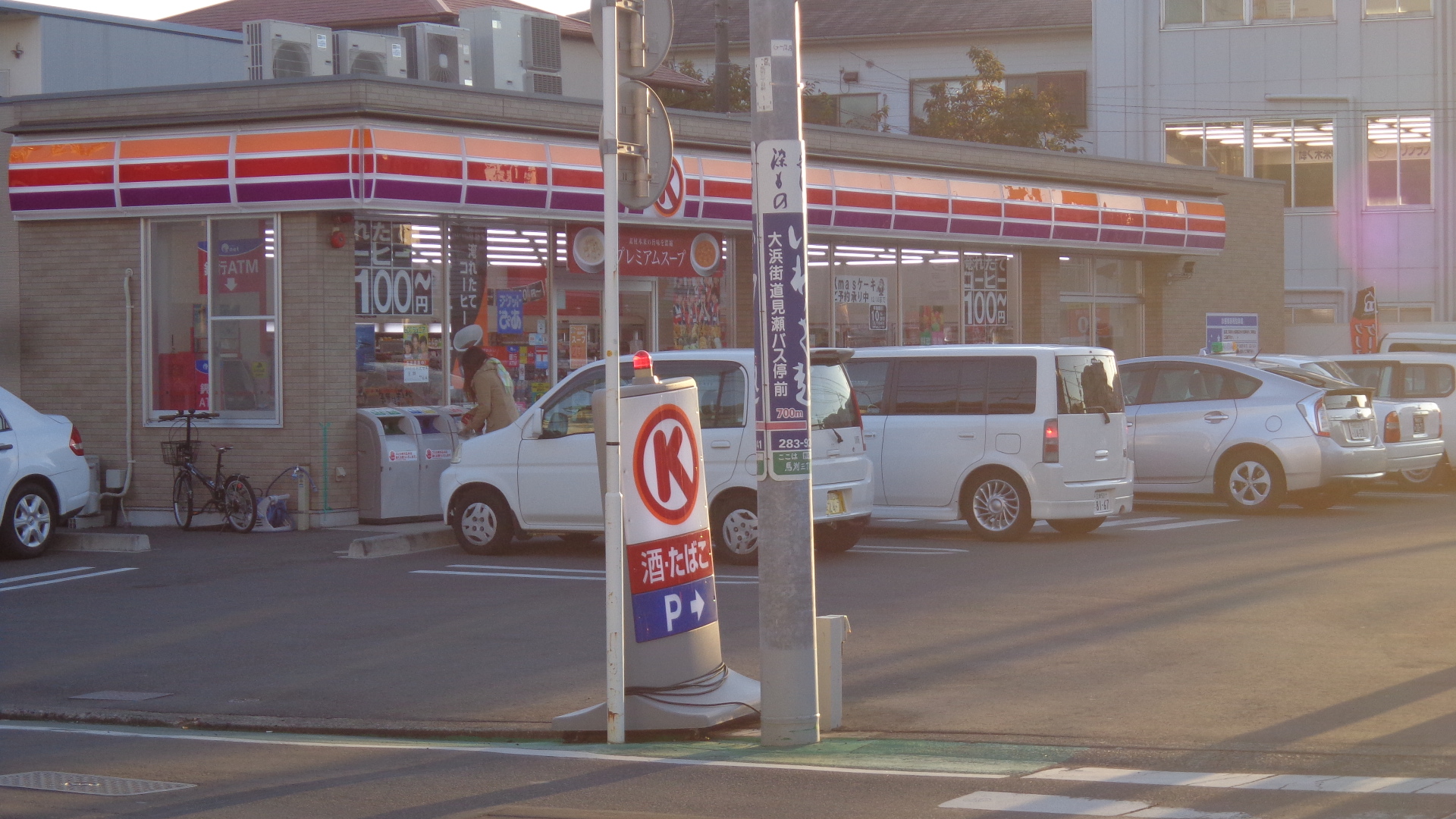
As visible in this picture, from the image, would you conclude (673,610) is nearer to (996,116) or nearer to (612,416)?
(612,416)

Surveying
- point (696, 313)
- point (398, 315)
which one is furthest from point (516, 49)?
point (398, 315)

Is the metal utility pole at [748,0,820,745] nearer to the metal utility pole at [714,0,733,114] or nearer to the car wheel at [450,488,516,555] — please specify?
the car wheel at [450,488,516,555]

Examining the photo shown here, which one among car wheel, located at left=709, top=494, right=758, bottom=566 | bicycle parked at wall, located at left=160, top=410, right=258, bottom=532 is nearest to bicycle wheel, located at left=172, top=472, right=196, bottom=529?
bicycle parked at wall, located at left=160, top=410, right=258, bottom=532

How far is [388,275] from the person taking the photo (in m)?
18.0

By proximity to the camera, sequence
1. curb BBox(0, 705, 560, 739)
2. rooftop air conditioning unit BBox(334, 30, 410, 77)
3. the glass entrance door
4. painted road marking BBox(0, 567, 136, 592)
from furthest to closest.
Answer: the glass entrance door < rooftop air conditioning unit BBox(334, 30, 410, 77) < painted road marking BBox(0, 567, 136, 592) < curb BBox(0, 705, 560, 739)

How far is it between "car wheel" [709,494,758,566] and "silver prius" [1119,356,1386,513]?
620 cm

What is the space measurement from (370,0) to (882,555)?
24.2 m

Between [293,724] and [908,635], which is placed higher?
[908,635]

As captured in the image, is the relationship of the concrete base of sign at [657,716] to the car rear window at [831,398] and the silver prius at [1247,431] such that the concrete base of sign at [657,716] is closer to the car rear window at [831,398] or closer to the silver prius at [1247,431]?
the car rear window at [831,398]

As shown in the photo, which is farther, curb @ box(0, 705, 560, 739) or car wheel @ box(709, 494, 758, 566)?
car wheel @ box(709, 494, 758, 566)

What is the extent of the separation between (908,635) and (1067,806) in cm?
423

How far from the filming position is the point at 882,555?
14695 mm

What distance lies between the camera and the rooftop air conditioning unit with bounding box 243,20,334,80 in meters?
19.2

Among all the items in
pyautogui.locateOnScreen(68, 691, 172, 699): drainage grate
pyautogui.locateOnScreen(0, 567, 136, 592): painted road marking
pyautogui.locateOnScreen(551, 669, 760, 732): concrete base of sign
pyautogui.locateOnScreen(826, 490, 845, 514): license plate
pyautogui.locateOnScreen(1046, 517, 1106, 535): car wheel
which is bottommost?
pyautogui.locateOnScreen(68, 691, 172, 699): drainage grate
